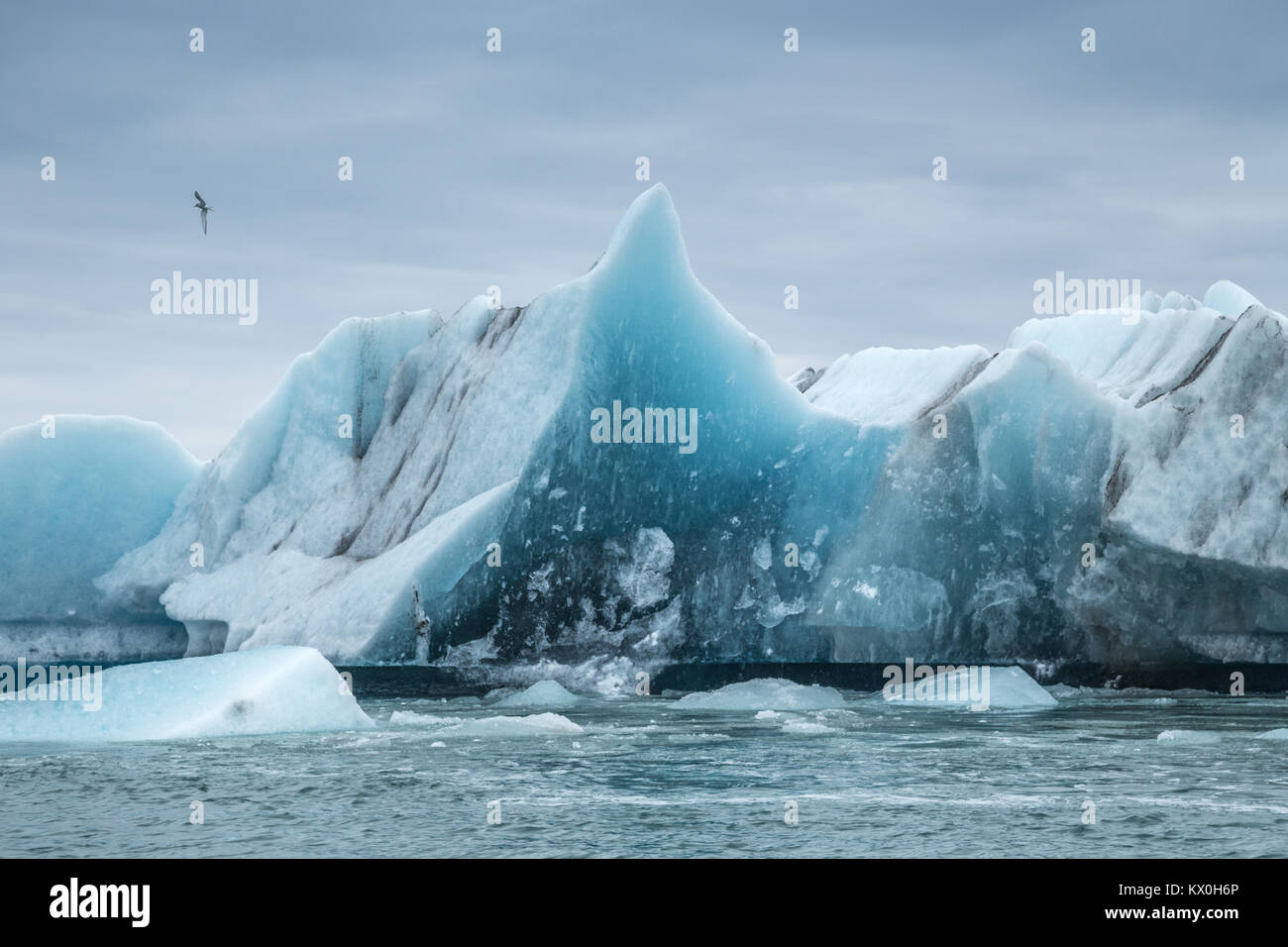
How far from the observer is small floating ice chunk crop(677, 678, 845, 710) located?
21734 mm

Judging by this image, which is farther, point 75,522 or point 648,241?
point 75,522

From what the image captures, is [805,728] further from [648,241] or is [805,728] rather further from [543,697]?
[648,241]

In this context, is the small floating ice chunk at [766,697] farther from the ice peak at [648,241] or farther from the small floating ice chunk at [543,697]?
the ice peak at [648,241]

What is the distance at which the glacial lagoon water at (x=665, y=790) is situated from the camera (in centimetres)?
957

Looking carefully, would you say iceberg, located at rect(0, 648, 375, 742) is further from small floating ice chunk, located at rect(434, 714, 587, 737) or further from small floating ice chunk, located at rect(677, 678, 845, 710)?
small floating ice chunk, located at rect(677, 678, 845, 710)

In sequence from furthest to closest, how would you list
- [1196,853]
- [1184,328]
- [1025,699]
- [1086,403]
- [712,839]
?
1. [1184,328]
2. [1086,403]
3. [1025,699]
4. [712,839]
5. [1196,853]

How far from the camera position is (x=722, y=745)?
51.3 ft

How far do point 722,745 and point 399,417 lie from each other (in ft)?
45.5

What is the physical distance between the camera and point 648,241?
961 inches

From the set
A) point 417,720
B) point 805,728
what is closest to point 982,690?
point 805,728

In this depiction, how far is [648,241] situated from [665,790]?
46.2 feet

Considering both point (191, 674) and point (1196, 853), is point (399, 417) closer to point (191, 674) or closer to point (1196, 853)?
point (191, 674)

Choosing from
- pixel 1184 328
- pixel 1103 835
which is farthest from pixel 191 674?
pixel 1184 328
